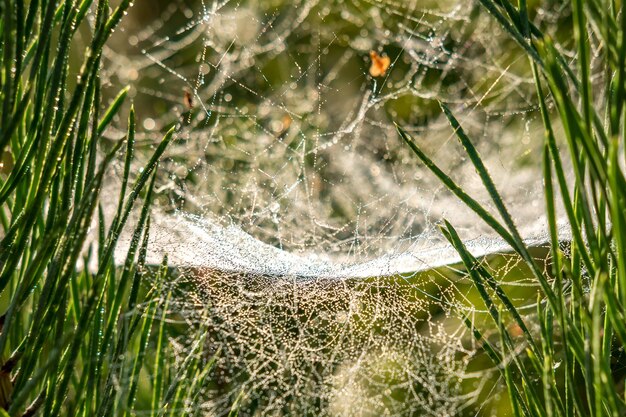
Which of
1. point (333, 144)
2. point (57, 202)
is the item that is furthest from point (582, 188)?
point (333, 144)

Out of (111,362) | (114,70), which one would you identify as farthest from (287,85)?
(111,362)

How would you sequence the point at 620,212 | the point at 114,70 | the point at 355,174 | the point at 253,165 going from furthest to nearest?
1. the point at 114,70
2. the point at 355,174
3. the point at 253,165
4. the point at 620,212

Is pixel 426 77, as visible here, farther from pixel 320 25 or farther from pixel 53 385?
pixel 53 385

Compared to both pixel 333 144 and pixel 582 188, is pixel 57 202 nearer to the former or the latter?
pixel 582 188

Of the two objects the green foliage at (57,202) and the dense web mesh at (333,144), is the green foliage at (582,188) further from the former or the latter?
the dense web mesh at (333,144)

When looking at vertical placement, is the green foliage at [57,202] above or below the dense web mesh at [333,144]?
below

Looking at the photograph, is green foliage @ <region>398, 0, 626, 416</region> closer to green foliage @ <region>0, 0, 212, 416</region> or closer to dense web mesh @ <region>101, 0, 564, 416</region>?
green foliage @ <region>0, 0, 212, 416</region>

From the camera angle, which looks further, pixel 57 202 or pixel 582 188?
pixel 57 202

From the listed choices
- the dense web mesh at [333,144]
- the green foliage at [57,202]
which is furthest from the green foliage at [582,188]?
the dense web mesh at [333,144]
